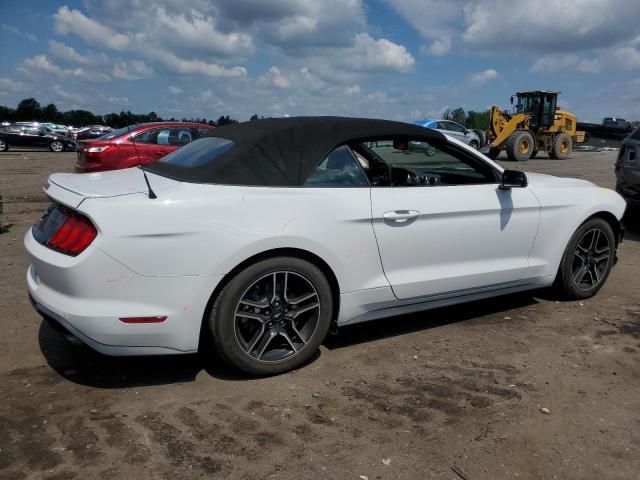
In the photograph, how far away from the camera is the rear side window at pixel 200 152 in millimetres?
3548

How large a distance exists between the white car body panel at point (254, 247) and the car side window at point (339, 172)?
0.08 meters

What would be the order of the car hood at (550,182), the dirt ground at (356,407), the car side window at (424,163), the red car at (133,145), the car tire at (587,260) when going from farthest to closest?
the red car at (133,145), the car tire at (587,260), the car hood at (550,182), the car side window at (424,163), the dirt ground at (356,407)

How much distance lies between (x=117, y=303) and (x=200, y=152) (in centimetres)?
127

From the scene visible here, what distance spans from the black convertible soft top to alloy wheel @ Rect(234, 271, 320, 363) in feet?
1.96

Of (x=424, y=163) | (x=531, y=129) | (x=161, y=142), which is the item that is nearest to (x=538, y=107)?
(x=531, y=129)

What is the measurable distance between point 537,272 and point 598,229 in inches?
32.2

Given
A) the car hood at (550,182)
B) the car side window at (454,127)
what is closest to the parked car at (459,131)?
the car side window at (454,127)

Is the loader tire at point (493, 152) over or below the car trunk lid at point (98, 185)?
over

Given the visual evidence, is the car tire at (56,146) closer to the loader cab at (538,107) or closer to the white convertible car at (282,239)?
the loader cab at (538,107)

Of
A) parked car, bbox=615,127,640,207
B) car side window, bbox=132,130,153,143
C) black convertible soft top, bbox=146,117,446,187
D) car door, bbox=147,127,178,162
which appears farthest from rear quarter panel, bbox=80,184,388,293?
car side window, bbox=132,130,153,143

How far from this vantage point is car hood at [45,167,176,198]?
3.11 m

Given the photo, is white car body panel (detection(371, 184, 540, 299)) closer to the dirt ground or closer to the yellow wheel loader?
the dirt ground

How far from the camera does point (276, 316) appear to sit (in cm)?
331

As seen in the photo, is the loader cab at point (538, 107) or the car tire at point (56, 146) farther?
the car tire at point (56, 146)
